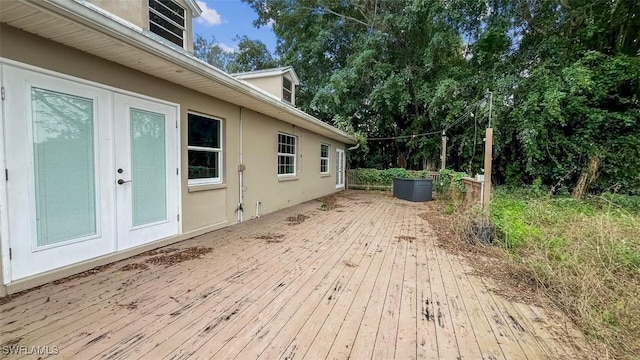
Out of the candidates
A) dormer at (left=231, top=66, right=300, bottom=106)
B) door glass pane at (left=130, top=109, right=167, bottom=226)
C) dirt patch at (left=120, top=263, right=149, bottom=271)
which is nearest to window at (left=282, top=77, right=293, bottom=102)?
dormer at (left=231, top=66, right=300, bottom=106)

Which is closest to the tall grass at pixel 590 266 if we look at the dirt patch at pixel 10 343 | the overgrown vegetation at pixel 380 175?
the dirt patch at pixel 10 343

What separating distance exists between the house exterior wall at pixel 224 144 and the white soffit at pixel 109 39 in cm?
11

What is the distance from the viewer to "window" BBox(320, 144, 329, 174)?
1101cm

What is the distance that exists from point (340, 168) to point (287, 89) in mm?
5440

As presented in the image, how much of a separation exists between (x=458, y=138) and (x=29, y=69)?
13982mm

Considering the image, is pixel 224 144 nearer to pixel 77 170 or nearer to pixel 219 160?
pixel 219 160

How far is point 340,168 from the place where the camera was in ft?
44.7

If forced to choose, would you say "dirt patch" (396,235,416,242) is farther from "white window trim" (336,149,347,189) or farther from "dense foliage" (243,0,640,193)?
"white window trim" (336,149,347,189)

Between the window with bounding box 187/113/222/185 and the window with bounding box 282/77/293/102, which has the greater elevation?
the window with bounding box 282/77/293/102

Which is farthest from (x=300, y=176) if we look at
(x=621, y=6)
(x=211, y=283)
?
(x=621, y=6)

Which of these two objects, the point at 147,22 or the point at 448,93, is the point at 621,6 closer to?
the point at 448,93

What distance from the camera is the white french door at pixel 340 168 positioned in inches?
516

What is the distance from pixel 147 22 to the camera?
4.38 metres

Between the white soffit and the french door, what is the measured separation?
0.39 m
